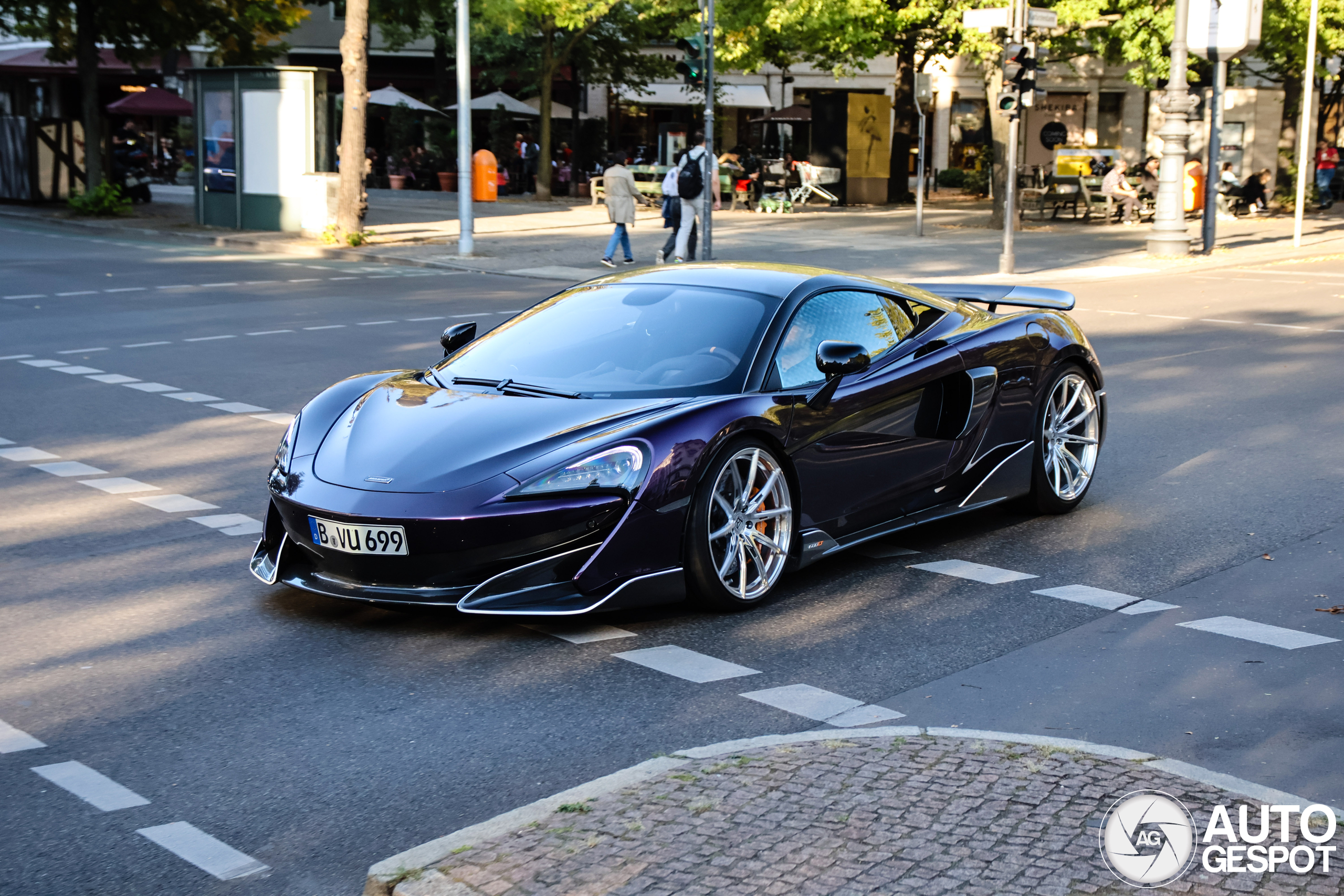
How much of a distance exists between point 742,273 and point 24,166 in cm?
3382

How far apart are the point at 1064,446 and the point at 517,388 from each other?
10.4ft

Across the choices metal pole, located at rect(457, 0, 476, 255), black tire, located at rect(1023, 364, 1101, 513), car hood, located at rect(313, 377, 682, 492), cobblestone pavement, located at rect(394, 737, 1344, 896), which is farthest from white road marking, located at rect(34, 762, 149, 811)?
metal pole, located at rect(457, 0, 476, 255)

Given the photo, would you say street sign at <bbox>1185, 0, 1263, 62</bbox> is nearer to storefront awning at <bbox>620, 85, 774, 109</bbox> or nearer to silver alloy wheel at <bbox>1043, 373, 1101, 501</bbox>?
silver alloy wheel at <bbox>1043, 373, 1101, 501</bbox>

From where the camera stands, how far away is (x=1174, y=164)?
25.0 meters

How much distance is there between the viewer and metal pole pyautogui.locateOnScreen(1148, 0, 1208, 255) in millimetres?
24922

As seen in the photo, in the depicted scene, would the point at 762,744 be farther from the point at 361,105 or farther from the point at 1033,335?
the point at 361,105

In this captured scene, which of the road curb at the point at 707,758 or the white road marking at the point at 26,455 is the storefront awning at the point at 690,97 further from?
the road curb at the point at 707,758

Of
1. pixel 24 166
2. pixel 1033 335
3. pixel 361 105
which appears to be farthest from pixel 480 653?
pixel 24 166

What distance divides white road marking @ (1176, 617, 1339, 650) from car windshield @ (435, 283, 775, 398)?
2.09 m

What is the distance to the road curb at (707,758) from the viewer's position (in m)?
3.40

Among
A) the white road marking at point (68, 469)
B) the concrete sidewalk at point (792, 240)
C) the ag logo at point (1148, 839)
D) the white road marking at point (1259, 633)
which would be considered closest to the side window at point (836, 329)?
the white road marking at point (1259, 633)

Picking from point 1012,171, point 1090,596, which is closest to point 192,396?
point 1090,596

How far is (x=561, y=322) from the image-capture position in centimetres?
688

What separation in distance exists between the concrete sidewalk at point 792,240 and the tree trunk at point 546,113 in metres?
2.11
